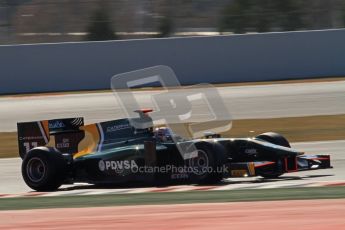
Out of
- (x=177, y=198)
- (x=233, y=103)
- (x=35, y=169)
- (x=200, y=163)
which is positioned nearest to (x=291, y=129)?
(x=233, y=103)

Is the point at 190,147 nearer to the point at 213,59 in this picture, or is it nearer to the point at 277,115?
the point at 277,115

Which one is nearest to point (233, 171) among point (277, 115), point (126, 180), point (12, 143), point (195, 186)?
point (195, 186)

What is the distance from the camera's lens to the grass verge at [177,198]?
889cm

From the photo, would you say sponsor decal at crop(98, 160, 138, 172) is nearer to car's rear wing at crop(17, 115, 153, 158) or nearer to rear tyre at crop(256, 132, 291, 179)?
car's rear wing at crop(17, 115, 153, 158)

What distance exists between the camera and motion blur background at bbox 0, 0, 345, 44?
33.1 metres

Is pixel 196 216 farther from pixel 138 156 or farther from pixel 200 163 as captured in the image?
pixel 138 156

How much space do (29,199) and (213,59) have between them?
2109 centimetres

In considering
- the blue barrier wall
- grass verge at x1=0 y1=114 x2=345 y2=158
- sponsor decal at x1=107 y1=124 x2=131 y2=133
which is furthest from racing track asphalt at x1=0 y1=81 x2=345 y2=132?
sponsor decal at x1=107 y1=124 x2=131 y2=133

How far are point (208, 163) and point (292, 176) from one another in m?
1.49

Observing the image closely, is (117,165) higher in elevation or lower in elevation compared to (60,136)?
lower

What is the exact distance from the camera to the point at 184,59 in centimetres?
3089

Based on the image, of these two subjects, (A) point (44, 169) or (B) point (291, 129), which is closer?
(A) point (44, 169)

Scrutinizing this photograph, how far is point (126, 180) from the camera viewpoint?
11188 millimetres

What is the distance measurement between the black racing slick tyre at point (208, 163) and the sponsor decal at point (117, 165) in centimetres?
85
